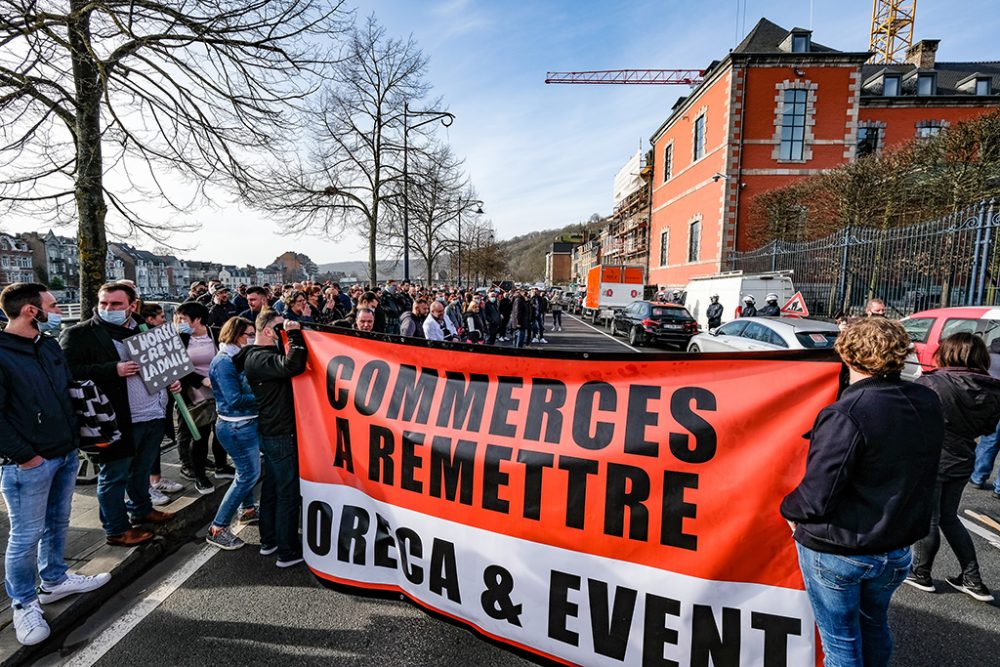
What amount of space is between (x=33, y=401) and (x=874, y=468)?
416cm

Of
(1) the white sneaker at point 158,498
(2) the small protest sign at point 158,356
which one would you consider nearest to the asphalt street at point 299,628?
(1) the white sneaker at point 158,498

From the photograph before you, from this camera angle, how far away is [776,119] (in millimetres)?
26484

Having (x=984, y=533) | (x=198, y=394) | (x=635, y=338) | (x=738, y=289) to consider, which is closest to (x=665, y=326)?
(x=635, y=338)

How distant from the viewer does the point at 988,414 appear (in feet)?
10.2

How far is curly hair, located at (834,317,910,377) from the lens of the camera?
189 cm

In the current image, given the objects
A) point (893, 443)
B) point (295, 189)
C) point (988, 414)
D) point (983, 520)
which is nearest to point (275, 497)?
point (893, 443)

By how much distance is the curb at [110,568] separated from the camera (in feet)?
8.73

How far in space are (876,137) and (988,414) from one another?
124 ft

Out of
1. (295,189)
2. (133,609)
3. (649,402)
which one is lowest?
(133,609)

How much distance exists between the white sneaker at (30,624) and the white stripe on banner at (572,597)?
5.15 ft

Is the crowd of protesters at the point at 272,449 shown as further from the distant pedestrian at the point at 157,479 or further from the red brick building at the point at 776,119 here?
the red brick building at the point at 776,119

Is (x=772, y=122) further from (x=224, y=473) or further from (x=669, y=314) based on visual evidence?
(x=224, y=473)

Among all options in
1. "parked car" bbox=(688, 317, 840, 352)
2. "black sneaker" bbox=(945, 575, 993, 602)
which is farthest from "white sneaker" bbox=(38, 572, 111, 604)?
"parked car" bbox=(688, 317, 840, 352)

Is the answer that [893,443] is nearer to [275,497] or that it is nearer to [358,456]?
[358,456]
